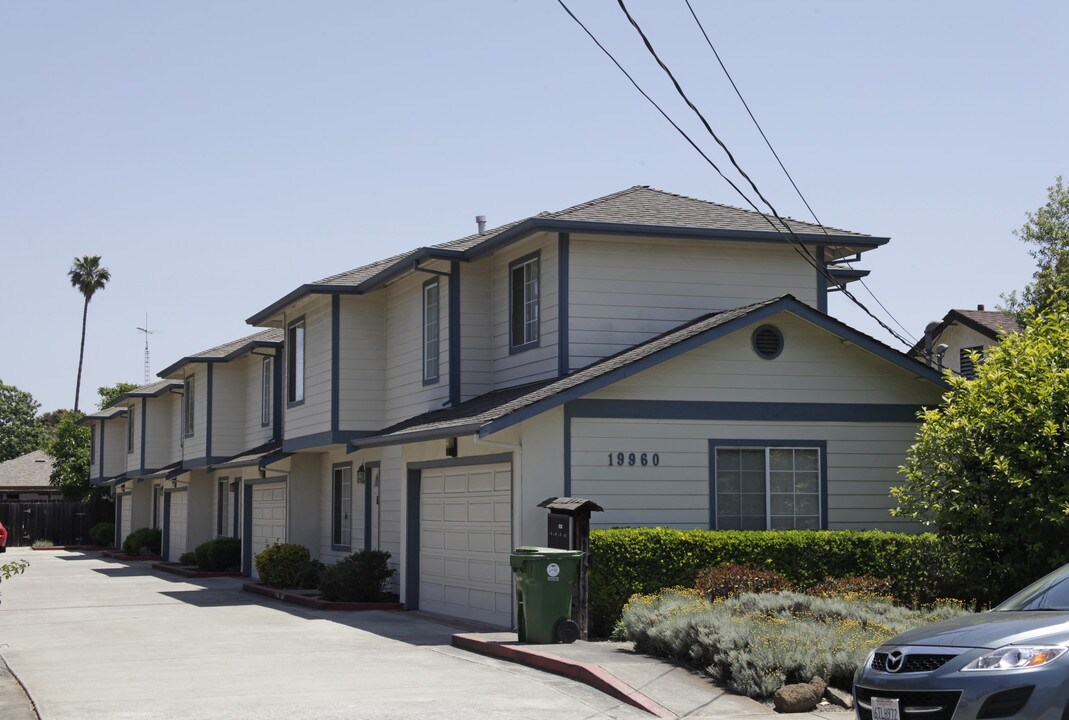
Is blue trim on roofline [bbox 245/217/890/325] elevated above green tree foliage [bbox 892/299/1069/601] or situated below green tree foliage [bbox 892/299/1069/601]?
above

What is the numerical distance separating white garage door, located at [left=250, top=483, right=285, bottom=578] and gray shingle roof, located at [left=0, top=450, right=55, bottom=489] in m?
35.8

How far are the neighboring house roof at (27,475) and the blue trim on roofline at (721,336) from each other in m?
53.1

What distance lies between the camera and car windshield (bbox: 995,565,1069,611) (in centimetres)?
906

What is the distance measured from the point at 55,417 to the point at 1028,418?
4479 inches

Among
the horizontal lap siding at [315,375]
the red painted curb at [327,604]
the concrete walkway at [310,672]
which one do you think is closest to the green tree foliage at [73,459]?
the horizontal lap siding at [315,375]

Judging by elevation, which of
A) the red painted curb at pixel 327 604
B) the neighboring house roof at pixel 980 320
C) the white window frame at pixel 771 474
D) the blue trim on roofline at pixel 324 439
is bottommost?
the red painted curb at pixel 327 604

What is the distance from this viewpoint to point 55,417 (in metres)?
118

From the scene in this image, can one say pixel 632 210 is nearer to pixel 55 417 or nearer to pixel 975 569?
pixel 975 569

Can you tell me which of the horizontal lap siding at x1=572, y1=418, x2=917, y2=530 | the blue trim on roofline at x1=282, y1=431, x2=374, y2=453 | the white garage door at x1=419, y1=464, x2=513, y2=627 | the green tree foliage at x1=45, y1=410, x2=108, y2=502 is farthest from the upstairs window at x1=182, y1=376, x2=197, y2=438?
the horizontal lap siding at x1=572, y1=418, x2=917, y2=530

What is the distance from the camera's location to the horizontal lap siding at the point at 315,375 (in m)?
25.1

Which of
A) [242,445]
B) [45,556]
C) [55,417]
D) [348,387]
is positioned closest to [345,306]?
[348,387]

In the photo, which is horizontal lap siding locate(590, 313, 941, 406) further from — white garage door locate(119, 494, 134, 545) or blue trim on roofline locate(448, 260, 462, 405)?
white garage door locate(119, 494, 134, 545)

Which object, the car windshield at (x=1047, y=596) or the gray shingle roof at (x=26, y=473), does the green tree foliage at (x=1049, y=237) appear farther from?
the gray shingle roof at (x=26, y=473)

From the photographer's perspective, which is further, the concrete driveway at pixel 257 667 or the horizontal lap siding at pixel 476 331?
the horizontal lap siding at pixel 476 331
